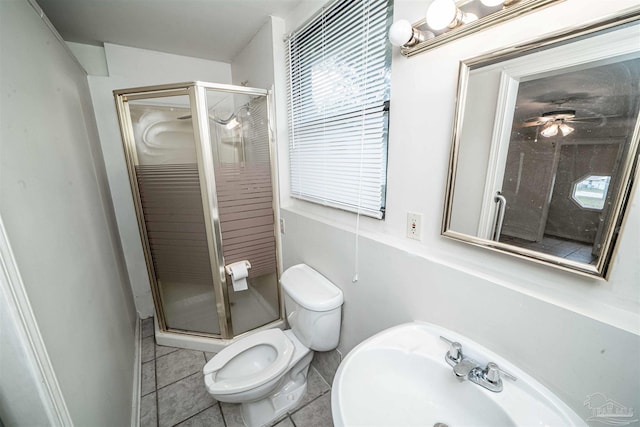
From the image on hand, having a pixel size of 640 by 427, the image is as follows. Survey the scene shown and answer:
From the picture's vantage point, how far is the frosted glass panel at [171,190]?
157 cm

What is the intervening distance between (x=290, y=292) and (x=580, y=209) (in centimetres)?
121

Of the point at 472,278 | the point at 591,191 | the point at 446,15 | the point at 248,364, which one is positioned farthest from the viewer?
the point at 248,364

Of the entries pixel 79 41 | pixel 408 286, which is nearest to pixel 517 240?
pixel 408 286

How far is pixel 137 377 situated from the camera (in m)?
1.61

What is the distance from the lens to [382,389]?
0.80 meters

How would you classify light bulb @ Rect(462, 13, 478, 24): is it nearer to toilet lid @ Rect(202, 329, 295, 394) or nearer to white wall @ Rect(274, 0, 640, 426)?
white wall @ Rect(274, 0, 640, 426)

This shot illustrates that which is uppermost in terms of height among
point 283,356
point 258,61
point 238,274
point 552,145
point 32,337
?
point 258,61

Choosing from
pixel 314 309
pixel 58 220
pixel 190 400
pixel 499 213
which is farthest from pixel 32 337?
pixel 499 213

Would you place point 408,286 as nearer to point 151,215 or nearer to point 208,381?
point 208,381

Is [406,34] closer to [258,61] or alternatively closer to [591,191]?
[591,191]

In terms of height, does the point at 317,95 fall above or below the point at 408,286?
above

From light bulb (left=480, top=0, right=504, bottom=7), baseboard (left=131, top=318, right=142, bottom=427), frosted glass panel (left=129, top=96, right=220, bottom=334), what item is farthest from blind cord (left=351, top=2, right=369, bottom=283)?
baseboard (left=131, top=318, right=142, bottom=427)

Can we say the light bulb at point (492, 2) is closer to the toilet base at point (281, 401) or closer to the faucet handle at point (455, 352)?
the faucet handle at point (455, 352)

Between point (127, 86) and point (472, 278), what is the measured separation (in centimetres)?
266
